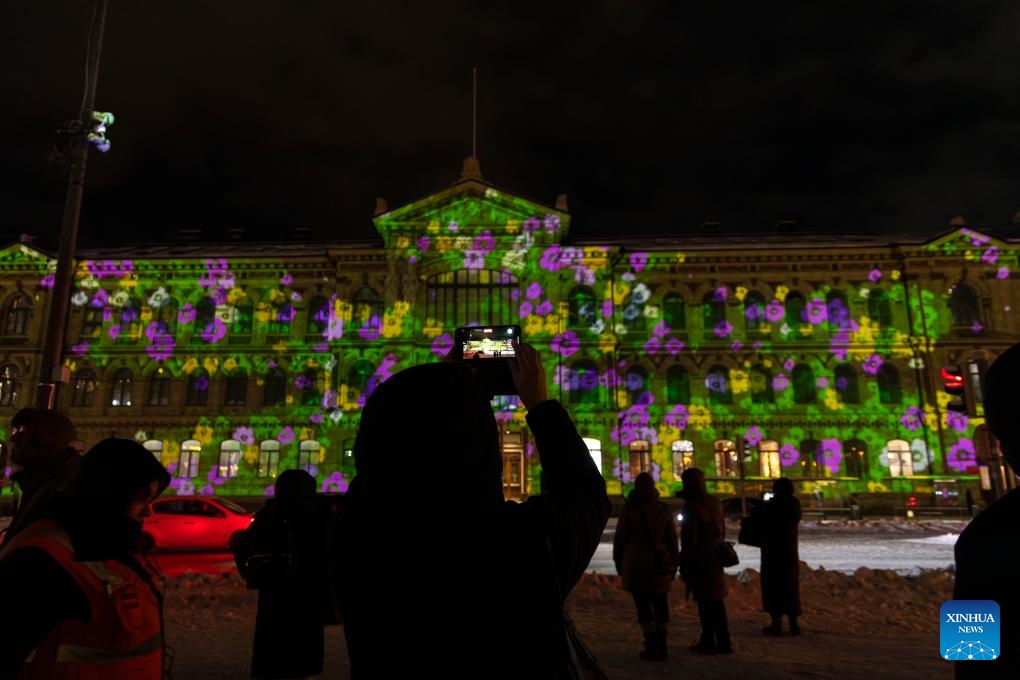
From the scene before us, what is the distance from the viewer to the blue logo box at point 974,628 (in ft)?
4.64

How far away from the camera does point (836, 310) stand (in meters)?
34.4

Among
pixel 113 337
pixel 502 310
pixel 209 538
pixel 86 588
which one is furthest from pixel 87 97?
pixel 113 337

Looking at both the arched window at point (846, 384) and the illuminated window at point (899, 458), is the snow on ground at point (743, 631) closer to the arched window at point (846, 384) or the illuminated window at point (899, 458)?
the illuminated window at point (899, 458)

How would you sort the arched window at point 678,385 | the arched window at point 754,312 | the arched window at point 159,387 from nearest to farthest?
the arched window at point 678,385 < the arched window at point 754,312 < the arched window at point 159,387

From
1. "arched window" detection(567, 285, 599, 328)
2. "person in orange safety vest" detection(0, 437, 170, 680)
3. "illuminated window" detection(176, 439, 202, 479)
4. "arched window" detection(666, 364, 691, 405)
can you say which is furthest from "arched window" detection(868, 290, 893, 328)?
"person in orange safety vest" detection(0, 437, 170, 680)

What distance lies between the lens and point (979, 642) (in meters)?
1.47

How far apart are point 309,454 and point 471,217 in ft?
48.7

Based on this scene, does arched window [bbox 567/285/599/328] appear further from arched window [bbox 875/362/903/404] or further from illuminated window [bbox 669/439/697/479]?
arched window [bbox 875/362/903/404]

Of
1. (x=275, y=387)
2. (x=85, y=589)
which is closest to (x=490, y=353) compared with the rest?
(x=85, y=589)

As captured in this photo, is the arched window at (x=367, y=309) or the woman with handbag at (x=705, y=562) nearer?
the woman with handbag at (x=705, y=562)

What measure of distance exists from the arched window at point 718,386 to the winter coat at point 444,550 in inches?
1299

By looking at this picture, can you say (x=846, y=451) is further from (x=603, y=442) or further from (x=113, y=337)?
(x=113, y=337)

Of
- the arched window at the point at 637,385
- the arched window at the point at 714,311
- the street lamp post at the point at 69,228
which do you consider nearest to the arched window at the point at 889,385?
the arched window at the point at 714,311

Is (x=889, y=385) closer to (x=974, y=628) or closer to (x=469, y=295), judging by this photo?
(x=469, y=295)
